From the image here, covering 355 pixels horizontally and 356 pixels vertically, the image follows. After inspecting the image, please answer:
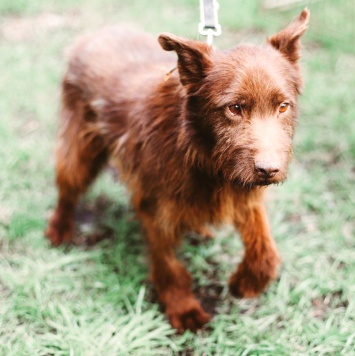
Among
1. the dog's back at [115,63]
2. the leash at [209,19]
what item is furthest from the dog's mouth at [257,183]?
the dog's back at [115,63]

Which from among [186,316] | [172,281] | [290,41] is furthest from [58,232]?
[290,41]

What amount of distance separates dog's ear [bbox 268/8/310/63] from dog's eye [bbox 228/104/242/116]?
50 cm

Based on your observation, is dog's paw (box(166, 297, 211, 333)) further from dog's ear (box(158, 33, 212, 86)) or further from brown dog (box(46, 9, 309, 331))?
dog's ear (box(158, 33, 212, 86))

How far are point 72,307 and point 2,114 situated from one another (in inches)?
109

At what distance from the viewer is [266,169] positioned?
8.61 feet

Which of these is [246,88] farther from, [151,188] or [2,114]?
[2,114]

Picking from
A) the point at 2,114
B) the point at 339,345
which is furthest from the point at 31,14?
the point at 339,345

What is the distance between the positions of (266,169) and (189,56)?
760mm

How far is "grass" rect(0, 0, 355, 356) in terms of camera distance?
11.2 ft

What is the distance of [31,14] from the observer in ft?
25.2

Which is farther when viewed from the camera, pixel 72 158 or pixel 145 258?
pixel 72 158

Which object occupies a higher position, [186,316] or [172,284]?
[172,284]

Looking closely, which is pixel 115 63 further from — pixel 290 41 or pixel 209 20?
pixel 290 41

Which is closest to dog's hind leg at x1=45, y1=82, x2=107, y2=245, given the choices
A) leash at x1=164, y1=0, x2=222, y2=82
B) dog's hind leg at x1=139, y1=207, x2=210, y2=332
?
dog's hind leg at x1=139, y1=207, x2=210, y2=332
